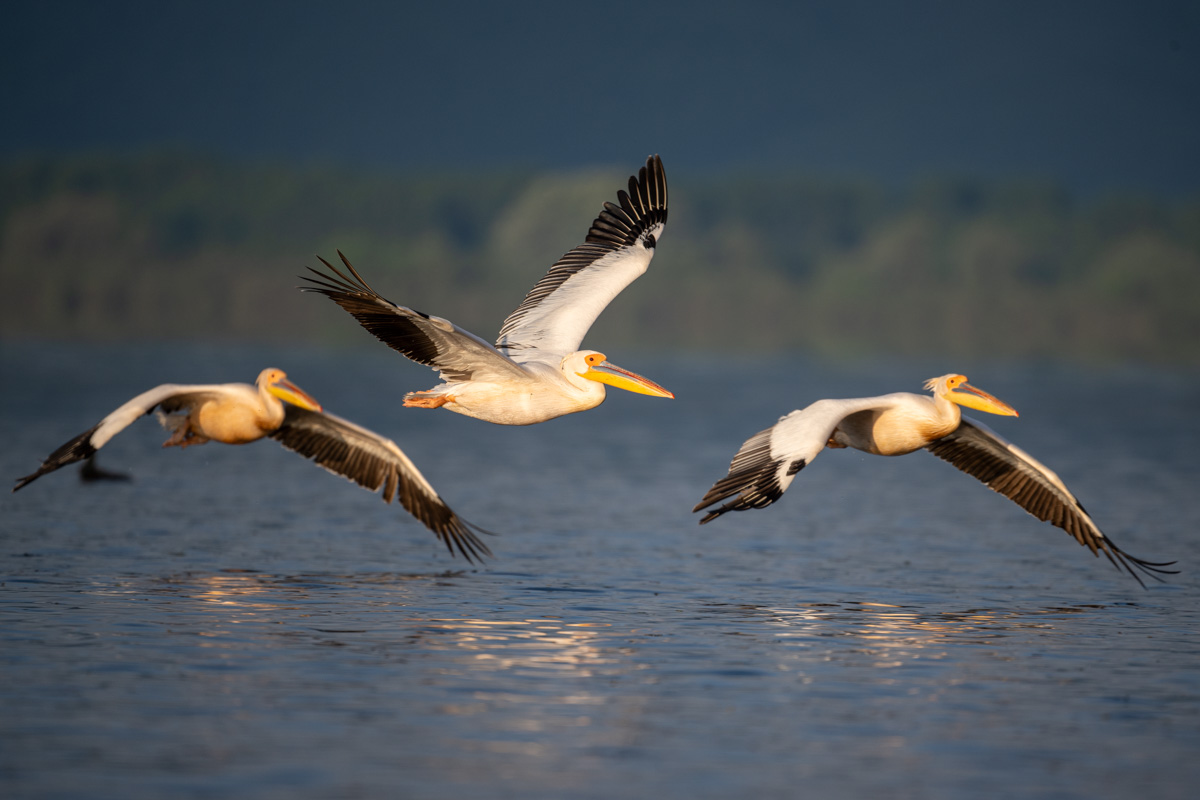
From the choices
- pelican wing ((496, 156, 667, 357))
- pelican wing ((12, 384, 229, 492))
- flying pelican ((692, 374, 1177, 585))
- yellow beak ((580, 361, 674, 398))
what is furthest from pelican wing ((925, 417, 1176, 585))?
pelican wing ((12, 384, 229, 492))

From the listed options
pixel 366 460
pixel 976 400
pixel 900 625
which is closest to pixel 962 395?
pixel 976 400

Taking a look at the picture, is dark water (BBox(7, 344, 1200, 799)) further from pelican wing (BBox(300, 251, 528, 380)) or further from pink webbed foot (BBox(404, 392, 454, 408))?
pelican wing (BBox(300, 251, 528, 380))

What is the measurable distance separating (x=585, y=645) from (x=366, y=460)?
3.15 meters

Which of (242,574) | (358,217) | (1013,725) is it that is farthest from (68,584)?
(358,217)

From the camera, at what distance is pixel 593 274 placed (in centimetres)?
1309

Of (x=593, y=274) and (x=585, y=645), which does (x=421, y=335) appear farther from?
(x=593, y=274)

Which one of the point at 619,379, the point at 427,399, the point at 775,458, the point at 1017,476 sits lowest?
the point at 775,458

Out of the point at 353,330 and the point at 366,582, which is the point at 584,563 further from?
the point at 353,330

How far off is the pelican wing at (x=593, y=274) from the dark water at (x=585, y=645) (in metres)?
1.72

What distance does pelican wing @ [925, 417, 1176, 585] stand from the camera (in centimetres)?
1201

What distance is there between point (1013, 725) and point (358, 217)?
10080cm

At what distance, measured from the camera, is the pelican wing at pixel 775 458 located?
988cm

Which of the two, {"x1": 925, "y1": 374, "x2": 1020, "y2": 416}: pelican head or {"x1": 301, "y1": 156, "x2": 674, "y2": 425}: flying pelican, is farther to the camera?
{"x1": 925, "y1": 374, "x2": 1020, "y2": 416}: pelican head

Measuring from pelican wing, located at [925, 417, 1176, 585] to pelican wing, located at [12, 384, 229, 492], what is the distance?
5.16 m
